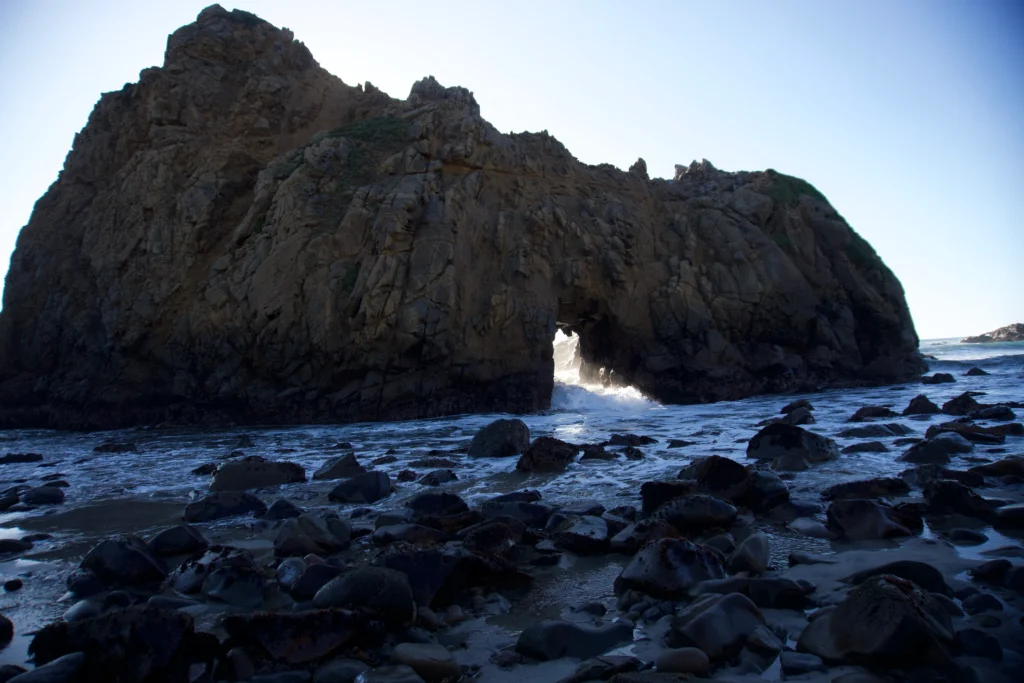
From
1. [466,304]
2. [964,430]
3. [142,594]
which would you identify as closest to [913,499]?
[964,430]

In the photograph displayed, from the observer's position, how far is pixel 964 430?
417 inches

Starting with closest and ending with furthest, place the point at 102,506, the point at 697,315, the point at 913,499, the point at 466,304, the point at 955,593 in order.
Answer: the point at 955,593 < the point at 913,499 < the point at 102,506 < the point at 466,304 < the point at 697,315

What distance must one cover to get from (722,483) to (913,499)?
1.89m

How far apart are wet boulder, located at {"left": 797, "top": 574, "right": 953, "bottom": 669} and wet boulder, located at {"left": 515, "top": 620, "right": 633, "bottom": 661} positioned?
41.5 inches

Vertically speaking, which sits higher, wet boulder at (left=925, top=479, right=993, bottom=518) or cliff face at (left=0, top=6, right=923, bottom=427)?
cliff face at (left=0, top=6, right=923, bottom=427)

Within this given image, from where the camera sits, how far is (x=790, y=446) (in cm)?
1005

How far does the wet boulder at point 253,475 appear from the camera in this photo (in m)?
9.64

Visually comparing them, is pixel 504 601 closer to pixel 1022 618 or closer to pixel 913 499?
pixel 1022 618

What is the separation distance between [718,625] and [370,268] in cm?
1904

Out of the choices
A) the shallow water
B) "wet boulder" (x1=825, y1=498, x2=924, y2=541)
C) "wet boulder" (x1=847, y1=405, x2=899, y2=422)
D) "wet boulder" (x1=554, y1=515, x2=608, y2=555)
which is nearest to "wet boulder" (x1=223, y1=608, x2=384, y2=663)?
the shallow water

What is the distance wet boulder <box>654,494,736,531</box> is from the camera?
6180 mm

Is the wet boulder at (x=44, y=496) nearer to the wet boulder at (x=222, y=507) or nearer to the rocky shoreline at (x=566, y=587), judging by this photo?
the rocky shoreline at (x=566, y=587)

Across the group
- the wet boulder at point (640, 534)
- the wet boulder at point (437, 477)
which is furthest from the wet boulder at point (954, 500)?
the wet boulder at point (437, 477)

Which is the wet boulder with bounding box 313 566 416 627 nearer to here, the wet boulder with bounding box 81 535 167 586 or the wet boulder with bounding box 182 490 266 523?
the wet boulder with bounding box 81 535 167 586
